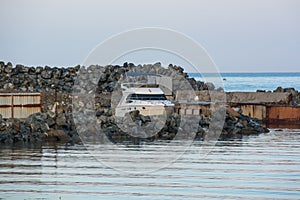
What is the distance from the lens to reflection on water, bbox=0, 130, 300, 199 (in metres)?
19.7

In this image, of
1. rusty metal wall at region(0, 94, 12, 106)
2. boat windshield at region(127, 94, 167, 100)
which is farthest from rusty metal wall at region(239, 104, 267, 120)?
rusty metal wall at region(0, 94, 12, 106)

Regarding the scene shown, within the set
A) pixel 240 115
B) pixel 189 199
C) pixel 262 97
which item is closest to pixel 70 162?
pixel 189 199

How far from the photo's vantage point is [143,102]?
41.3m

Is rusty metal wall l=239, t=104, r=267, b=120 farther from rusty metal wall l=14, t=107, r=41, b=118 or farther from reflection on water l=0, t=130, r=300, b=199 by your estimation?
reflection on water l=0, t=130, r=300, b=199

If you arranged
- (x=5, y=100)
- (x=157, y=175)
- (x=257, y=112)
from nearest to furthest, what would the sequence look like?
(x=157, y=175) → (x=5, y=100) → (x=257, y=112)

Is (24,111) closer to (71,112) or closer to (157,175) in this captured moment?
(71,112)

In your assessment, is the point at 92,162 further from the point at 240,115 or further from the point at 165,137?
the point at 240,115

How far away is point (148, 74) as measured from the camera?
2158 inches

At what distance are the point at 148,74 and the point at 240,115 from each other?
1443cm

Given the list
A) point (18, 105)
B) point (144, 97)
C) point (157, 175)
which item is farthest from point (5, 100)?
point (157, 175)

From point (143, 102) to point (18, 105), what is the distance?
687 cm

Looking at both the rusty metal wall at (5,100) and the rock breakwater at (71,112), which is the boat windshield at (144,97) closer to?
the rock breakwater at (71,112)

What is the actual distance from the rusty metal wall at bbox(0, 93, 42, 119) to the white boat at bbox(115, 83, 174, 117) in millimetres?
→ 3707

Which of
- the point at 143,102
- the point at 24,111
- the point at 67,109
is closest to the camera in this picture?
the point at 24,111
